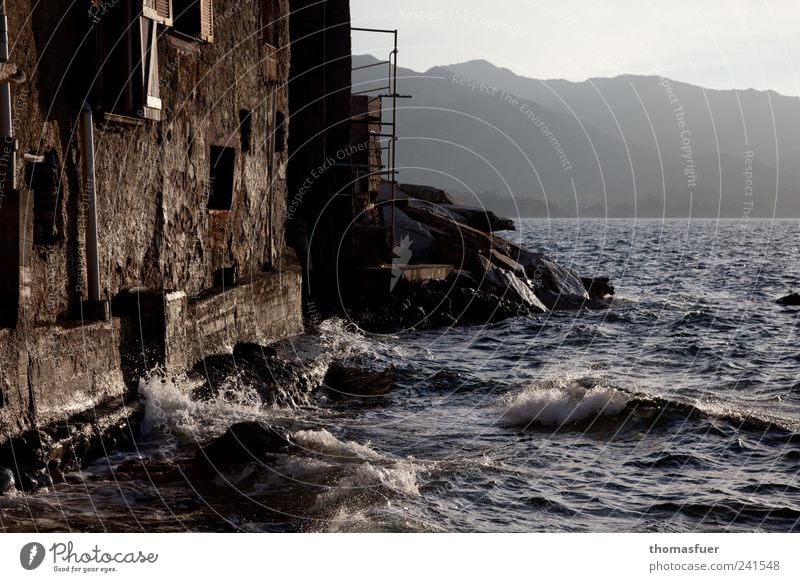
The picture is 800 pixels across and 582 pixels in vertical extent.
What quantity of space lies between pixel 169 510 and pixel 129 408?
7.50ft

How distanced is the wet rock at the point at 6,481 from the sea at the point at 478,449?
0.16 m

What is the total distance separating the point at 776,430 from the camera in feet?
45.4

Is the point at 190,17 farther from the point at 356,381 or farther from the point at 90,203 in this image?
the point at 356,381

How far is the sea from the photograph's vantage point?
8875 mm

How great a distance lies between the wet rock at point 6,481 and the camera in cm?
826

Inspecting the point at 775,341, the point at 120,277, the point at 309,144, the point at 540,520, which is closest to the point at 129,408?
the point at 120,277

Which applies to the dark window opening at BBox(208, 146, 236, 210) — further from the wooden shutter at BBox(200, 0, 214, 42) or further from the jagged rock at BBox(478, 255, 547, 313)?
the jagged rock at BBox(478, 255, 547, 313)

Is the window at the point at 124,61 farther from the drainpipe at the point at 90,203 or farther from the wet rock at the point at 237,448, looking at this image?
the wet rock at the point at 237,448

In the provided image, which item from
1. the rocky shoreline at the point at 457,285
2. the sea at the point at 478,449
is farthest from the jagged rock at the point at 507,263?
the sea at the point at 478,449

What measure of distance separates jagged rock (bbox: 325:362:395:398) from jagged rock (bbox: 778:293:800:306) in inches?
905

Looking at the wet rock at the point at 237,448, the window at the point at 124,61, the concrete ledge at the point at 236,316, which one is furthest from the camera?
the concrete ledge at the point at 236,316

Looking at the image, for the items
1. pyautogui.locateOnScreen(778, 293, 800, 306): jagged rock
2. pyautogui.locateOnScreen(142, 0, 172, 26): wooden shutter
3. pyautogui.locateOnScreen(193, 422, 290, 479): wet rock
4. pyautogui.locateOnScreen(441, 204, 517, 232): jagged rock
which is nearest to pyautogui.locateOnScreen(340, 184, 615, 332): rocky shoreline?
pyautogui.locateOnScreen(441, 204, 517, 232): jagged rock

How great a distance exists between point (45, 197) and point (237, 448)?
10.3 feet

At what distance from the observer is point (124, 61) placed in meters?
10.5
